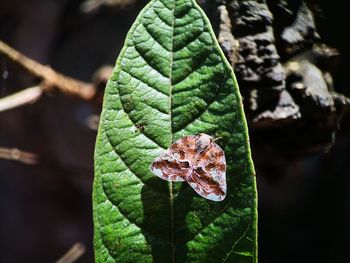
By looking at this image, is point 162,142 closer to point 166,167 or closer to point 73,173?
point 166,167

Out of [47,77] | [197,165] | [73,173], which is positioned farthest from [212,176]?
[73,173]

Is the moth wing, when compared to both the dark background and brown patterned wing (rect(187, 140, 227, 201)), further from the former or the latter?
the dark background

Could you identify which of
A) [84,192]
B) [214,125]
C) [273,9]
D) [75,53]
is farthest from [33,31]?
[214,125]

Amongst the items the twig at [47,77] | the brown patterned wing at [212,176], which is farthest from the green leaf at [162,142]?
the twig at [47,77]

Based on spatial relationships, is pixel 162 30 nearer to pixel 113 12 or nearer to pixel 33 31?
pixel 113 12

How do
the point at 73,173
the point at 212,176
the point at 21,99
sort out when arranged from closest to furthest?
the point at 212,176, the point at 21,99, the point at 73,173

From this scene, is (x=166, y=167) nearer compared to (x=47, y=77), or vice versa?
(x=166, y=167)

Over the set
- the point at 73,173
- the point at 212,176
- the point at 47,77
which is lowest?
the point at 73,173

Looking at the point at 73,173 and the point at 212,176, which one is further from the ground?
the point at 212,176
